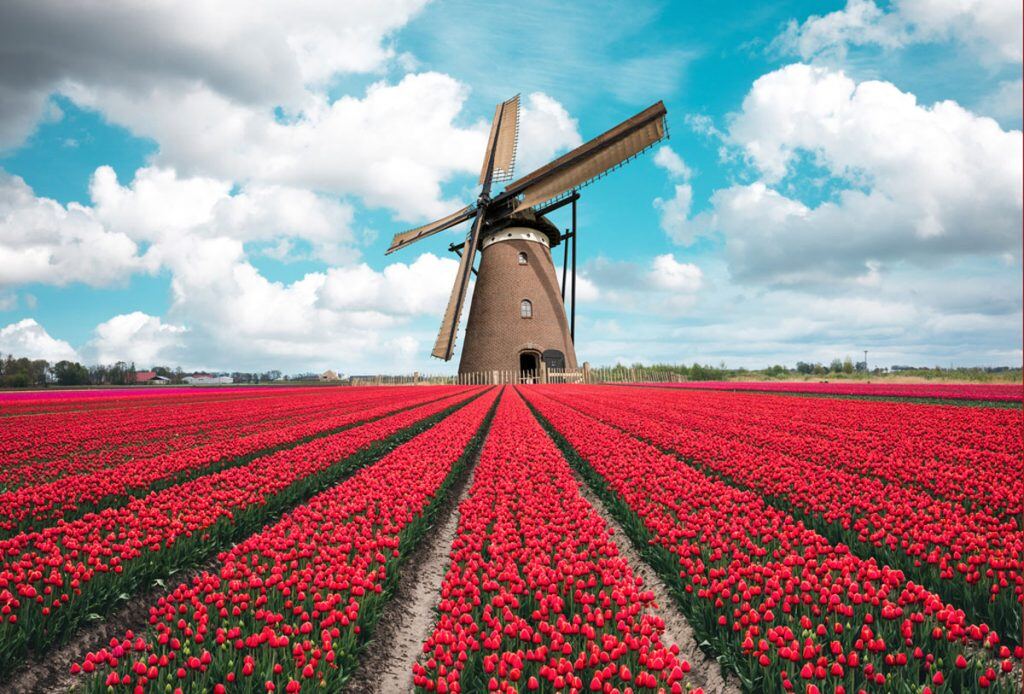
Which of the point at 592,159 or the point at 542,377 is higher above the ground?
the point at 592,159

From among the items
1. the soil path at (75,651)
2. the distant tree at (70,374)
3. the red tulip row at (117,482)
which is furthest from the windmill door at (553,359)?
the distant tree at (70,374)

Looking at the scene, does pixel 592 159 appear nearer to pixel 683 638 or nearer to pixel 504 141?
pixel 504 141

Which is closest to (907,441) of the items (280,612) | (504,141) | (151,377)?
(280,612)

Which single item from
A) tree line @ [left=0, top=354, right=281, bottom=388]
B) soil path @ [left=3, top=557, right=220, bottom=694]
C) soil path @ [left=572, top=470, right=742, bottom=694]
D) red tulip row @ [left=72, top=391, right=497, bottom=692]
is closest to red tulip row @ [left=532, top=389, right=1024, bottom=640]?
soil path @ [left=572, top=470, right=742, bottom=694]

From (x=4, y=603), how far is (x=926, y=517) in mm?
8366

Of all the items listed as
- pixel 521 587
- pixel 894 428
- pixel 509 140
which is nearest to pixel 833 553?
pixel 521 587

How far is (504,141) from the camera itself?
46750mm

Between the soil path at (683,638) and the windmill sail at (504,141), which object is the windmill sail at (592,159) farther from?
the soil path at (683,638)

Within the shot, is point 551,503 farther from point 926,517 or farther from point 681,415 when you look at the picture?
point 681,415

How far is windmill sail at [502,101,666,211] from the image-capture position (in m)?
35.7

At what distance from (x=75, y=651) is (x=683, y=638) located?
199 inches

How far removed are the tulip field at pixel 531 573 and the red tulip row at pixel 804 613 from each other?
1.0 inches

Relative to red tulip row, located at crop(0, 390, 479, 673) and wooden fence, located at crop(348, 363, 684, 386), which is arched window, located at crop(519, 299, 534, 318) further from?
red tulip row, located at crop(0, 390, 479, 673)

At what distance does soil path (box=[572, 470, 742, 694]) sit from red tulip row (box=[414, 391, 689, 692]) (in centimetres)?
21
